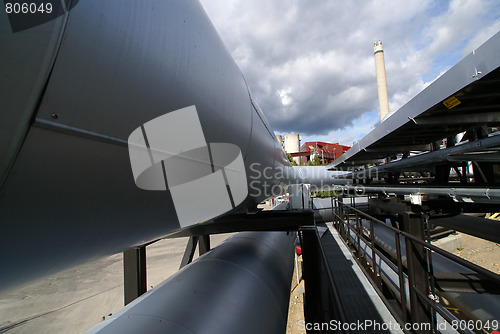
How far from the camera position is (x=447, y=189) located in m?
2.15

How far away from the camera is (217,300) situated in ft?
6.86

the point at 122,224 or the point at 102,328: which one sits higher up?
the point at 122,224

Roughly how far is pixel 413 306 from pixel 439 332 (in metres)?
0.62

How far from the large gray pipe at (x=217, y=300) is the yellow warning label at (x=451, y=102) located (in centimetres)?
229

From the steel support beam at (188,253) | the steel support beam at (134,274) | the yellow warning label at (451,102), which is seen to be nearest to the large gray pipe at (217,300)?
the steel support beam at (188,253)

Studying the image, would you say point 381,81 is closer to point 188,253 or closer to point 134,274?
point 188,253

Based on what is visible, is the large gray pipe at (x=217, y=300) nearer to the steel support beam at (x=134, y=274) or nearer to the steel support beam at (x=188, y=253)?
the steel support beam at (x=188, y=253)

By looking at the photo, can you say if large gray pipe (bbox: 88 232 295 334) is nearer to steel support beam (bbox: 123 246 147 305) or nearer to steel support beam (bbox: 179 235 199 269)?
steel support beam (bbox: 179 235 199 269)

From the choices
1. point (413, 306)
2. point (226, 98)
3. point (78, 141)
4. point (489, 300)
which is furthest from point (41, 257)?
point (489, 300)

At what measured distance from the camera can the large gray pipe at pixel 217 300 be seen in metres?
1.80

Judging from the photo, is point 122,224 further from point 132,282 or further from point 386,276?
point 386,276

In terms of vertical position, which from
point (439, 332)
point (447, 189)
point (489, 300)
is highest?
point (447, 189)

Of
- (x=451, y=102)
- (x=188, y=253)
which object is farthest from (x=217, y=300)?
(x=451, y=102)

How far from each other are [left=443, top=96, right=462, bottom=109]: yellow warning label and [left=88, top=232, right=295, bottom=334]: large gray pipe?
7.50 ft
